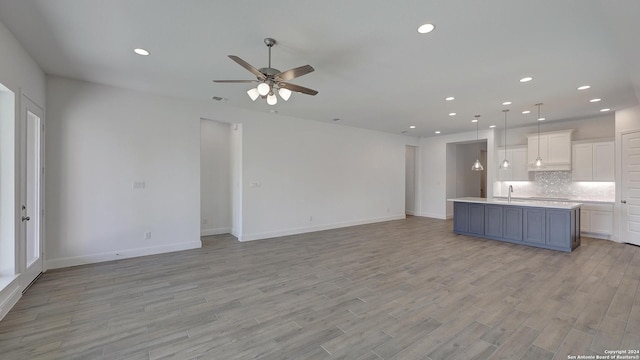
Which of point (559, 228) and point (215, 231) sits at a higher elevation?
point (559, 228)

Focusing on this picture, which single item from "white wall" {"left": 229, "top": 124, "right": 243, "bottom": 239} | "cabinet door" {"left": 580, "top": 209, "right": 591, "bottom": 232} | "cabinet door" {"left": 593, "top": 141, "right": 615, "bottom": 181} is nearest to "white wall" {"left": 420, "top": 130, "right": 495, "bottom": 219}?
"cabinet door" {"left": 593, "top": 141, "right": 615, "bottom": 181}

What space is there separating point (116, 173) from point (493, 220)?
762 cm

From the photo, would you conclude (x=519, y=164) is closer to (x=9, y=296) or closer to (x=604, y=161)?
(x=604, y=161)

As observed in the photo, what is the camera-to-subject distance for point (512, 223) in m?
5.80

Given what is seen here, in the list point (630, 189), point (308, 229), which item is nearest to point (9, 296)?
point (308, 229)

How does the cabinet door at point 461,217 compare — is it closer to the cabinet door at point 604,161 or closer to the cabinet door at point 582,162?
the cabinet door at point 582,162

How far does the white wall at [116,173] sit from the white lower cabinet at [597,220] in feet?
28.9

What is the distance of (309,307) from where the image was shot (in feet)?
9.59

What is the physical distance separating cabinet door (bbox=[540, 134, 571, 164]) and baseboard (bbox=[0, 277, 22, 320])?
1010 centimetres

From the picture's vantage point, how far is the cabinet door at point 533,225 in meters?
5.40

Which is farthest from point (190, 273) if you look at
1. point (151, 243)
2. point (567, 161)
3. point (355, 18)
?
point (567, 161)

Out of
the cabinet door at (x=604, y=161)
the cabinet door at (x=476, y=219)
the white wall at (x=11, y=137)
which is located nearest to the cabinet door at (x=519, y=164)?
the cabinet door at (x=604, y=161)

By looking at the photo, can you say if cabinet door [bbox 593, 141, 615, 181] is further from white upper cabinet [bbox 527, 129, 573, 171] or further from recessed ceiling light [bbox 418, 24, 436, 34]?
recessed ceiling light [bbox 418, 24, 436, 34]

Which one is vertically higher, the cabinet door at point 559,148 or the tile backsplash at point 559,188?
the cabinet door at point 559,148
